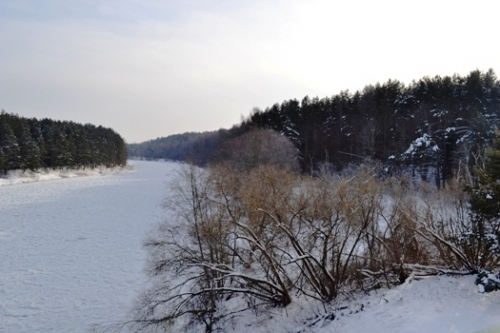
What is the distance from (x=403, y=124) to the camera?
32906 millimetres

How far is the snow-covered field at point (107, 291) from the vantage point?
7941mm

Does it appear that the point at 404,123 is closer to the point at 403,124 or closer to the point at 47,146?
the point at 403,124

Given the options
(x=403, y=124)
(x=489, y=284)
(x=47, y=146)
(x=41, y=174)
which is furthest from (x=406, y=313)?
(x=47, y=146)

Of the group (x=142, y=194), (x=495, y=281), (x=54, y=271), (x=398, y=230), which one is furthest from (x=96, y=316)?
(x=142, y=194)

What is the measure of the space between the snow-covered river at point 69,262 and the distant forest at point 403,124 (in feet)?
20.7

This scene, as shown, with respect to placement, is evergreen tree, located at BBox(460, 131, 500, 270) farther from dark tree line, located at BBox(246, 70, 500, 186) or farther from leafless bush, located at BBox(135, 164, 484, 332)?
dark tree line, located at BBox(246, 70, 500, 186)

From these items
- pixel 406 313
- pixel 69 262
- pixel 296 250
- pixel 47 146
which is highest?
pixel 47 146

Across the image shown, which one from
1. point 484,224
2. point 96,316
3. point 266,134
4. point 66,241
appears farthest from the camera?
point 266,134

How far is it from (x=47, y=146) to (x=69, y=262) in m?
44.7

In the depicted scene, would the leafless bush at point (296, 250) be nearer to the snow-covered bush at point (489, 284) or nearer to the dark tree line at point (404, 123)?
the snow-covered bush at point (489, 284)

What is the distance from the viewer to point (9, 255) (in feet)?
55.7

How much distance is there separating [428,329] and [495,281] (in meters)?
1.86

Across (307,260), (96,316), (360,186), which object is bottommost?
(96,316)

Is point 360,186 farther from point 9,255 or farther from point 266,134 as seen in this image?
point 266,134
